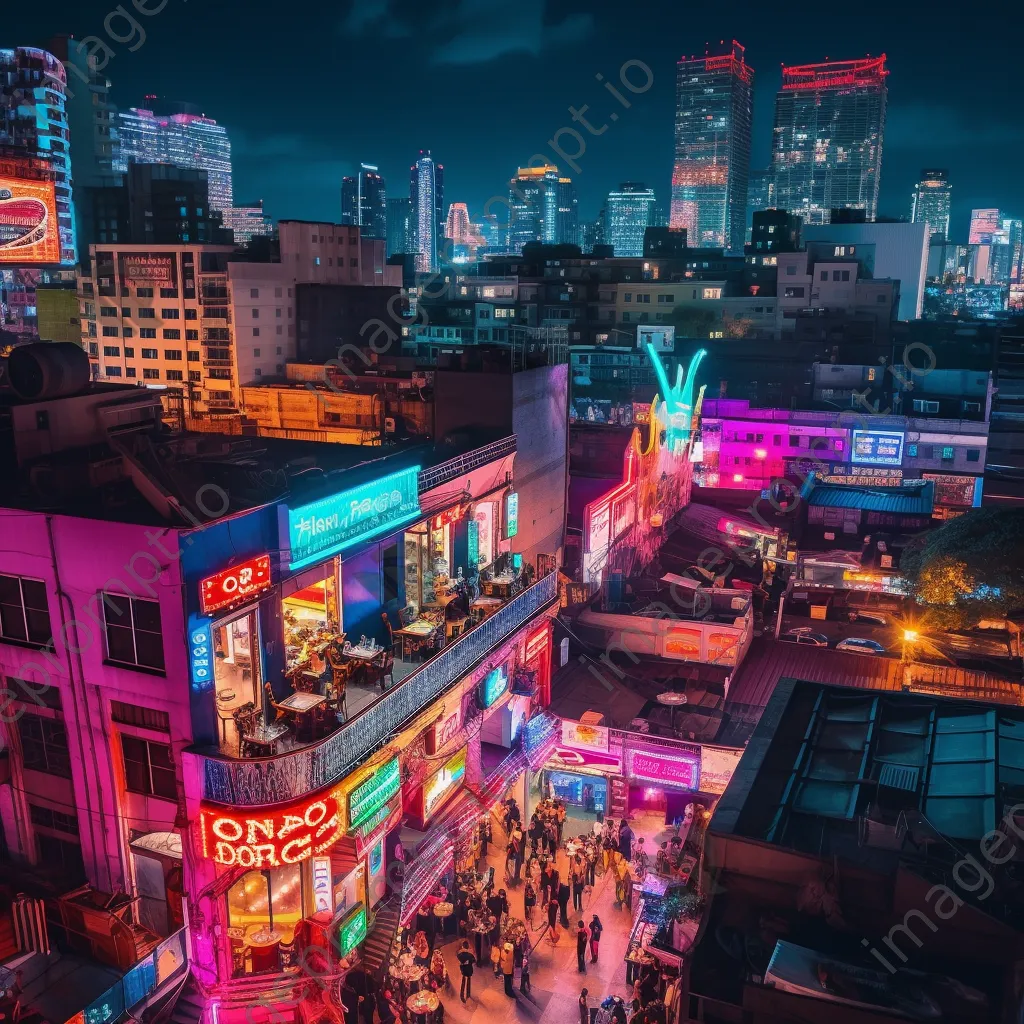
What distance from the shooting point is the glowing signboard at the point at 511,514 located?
30.2 meters

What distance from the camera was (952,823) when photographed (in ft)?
47.5

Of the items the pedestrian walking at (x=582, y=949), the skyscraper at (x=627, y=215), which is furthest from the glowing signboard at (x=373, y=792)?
the skyscraper at (x=627, y=215)

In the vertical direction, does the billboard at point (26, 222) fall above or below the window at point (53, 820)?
above

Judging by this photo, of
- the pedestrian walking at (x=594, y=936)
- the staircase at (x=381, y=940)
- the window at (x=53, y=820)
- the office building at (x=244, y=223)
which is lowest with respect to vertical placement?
the pedestrian walking at (x=594, y=936)

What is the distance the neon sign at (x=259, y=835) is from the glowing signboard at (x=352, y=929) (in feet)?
9.26

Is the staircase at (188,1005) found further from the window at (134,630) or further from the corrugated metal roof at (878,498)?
the corrugated metal roof at (878,498)

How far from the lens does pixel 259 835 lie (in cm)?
1670

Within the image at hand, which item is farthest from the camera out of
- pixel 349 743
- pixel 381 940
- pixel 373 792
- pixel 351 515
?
pixel 351 515

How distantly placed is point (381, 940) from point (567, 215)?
175006 mm

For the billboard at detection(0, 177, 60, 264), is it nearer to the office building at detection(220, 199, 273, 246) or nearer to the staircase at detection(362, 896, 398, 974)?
the staircase at detection(362, 896, 398, 974)

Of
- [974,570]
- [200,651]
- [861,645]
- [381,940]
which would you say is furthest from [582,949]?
[861,645]

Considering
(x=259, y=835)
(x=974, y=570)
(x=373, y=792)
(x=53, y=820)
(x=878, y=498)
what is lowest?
(x=53, y=820)

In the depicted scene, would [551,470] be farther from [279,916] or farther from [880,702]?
[279,916]

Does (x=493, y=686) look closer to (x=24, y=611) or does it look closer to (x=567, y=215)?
(x=24, y=611)
